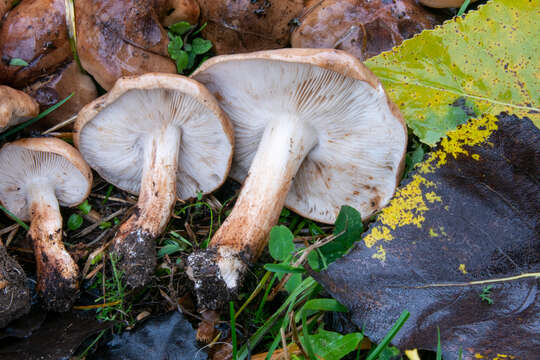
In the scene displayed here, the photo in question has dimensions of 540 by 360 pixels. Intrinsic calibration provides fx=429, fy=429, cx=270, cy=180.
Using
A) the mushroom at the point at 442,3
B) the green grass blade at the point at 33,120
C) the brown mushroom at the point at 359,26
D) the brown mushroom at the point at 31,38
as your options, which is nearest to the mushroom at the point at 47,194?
the green grass blade at the point at 33,120

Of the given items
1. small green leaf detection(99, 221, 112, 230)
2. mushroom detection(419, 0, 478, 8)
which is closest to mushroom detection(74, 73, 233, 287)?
small green leaf detection(99, 221, 112, 230)

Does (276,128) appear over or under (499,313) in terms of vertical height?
over

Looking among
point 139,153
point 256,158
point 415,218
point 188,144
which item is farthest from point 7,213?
point 415,218

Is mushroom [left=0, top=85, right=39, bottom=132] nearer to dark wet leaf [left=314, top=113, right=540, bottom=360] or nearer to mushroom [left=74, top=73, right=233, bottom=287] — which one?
mushroom [left=74, top=73, right=233, bottom=287]

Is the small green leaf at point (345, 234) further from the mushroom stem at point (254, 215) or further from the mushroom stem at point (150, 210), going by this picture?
the mushroom stem at point (150, 210)

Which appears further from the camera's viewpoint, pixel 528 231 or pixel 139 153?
pixel 139 153

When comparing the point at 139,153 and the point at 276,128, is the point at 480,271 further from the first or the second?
the point at 139,153

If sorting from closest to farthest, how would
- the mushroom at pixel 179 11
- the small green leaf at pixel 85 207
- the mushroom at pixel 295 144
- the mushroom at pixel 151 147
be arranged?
1. the mushroom at pixel 295 144
2. the mushroom at pixel 151 147
3. the mushroom at pixel 179 11
4. the small green leaf at pixel 85 207

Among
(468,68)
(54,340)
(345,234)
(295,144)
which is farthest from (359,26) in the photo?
(54,340)
